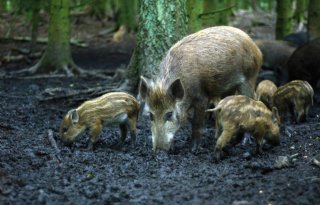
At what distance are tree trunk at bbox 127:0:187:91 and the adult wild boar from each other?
149cm

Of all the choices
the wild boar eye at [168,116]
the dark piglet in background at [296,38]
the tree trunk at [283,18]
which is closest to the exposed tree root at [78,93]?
the wild boar eye at [168,116]

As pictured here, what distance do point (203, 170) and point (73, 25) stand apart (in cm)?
1646

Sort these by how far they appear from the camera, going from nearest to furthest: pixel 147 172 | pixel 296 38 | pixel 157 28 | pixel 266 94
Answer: pixel 147 172
pixel 157 28
pixel 266 94
pixel 296 38

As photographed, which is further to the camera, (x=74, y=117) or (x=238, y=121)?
(x=74, y=117)

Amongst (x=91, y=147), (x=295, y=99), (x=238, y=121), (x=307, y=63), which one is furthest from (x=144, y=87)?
(x=307, y=63)

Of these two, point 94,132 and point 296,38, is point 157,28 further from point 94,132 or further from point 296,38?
point 296,38

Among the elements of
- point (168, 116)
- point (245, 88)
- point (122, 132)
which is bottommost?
point (122, 132)

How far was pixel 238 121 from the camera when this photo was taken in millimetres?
6895

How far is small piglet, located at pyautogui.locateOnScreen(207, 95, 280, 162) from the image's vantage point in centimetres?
689

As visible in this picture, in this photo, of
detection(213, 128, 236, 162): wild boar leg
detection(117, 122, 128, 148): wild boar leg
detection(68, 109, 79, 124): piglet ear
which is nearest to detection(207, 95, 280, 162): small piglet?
detection(213, 128, 236, 162): wild boar leg

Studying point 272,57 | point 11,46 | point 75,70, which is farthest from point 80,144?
point 11,46

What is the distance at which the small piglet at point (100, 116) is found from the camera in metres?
7.62

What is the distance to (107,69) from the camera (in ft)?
49.0

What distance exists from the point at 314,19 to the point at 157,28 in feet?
16.3
